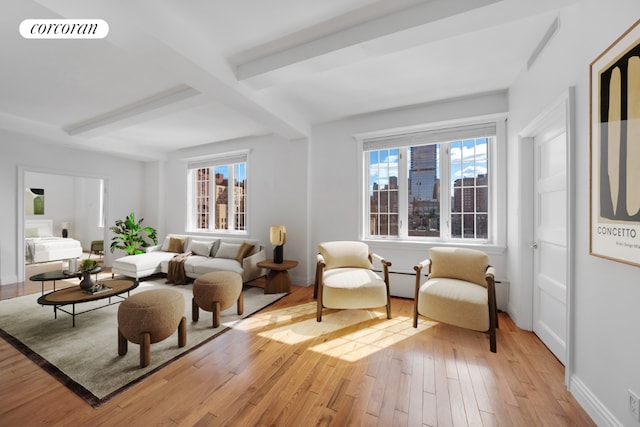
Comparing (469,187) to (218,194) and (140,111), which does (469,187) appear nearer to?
(140,111)

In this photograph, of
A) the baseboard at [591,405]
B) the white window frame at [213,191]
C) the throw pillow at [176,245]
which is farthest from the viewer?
the throw pillow at [176,245]

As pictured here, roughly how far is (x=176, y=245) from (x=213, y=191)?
4.36 ft

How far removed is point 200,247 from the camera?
4.74 m

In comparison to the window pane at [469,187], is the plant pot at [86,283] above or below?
below

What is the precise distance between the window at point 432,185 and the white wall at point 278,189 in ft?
3.59

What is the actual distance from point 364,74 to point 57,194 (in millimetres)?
10198

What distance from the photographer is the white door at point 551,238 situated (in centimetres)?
202

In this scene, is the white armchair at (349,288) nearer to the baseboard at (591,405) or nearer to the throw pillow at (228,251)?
the baseboard at (591,405)

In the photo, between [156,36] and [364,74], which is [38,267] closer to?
[156,36]

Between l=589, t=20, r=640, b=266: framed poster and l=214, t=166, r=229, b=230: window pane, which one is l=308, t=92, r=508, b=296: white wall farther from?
l=214, t=166, r=229, b=230: window pane

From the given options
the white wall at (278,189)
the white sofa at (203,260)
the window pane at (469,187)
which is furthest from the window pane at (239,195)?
the window pane at (469,187)

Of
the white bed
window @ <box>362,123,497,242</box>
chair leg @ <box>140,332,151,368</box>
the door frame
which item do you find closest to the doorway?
the white bed

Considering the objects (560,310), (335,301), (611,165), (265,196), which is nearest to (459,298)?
(560,310)

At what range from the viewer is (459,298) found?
2266mm
